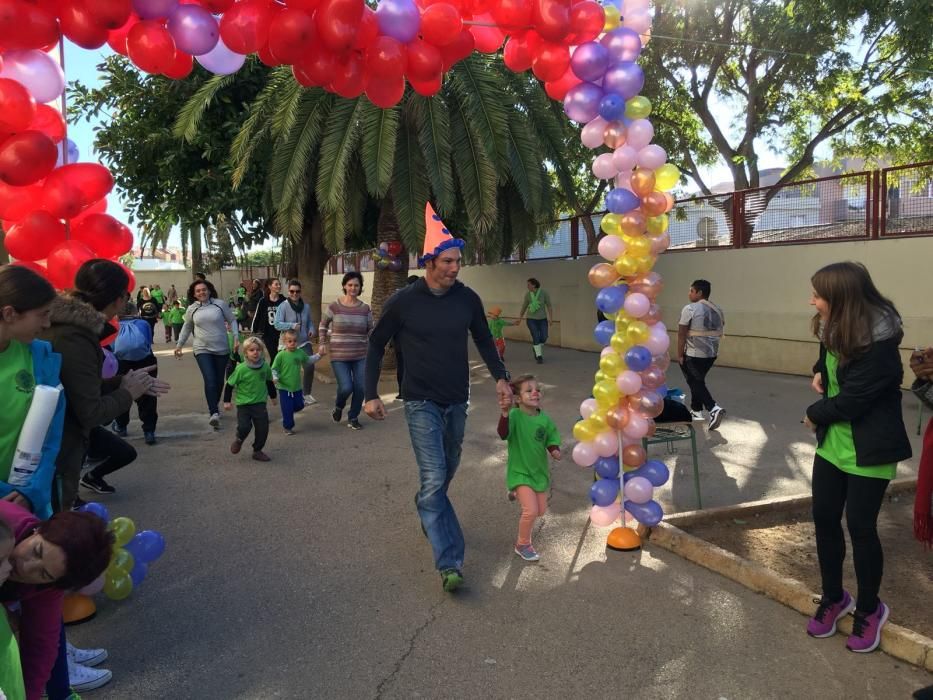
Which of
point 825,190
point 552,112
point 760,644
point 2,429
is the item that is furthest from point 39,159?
point 825,190

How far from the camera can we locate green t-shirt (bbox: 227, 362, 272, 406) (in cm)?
717

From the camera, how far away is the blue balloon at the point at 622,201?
4797 mm

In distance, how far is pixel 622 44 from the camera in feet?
15.3

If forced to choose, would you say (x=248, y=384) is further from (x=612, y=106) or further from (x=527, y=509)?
(x=612, y=106)

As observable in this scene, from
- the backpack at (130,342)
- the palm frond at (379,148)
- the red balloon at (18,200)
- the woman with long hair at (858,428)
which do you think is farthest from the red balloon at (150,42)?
the palm frond at (379,148)

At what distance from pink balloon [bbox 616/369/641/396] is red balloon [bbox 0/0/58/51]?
369cm

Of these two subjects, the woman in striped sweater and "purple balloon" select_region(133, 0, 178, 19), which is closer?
"purple balloon" select_region(133, 0, 178, 19)

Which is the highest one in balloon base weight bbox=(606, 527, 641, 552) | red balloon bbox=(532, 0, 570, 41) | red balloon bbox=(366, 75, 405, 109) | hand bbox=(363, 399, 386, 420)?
red balloon bbox=(532, 0, 570, 41)

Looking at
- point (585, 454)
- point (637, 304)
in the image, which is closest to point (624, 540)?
point (585, 454)

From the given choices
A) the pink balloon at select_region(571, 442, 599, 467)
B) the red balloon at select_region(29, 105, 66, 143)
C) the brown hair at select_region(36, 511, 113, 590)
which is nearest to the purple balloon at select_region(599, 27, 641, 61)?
the pink balloon at select_region(571, 442, 599, 467)

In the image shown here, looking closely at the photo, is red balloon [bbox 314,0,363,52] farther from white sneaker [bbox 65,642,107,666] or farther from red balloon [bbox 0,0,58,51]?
white sneaker [bbox 65,642,107,666]

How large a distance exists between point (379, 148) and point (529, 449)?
23.9 ft

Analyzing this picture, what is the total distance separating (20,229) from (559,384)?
918 centimetres

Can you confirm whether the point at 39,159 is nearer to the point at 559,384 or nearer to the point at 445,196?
the point at 445,196
